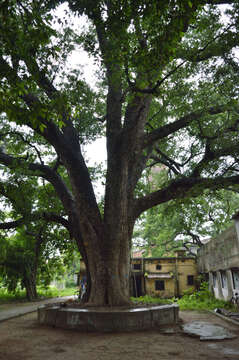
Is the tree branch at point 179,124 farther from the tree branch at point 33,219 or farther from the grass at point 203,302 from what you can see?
the grass at point 203,302

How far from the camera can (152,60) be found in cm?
509

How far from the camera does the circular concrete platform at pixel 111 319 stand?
243 inches

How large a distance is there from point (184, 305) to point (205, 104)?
916cm

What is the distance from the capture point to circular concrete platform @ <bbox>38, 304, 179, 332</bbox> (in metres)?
6.16

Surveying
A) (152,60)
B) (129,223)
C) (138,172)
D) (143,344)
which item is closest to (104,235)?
(129,223)

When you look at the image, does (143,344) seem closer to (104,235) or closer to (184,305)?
(104,235)

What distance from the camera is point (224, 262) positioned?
11727mm

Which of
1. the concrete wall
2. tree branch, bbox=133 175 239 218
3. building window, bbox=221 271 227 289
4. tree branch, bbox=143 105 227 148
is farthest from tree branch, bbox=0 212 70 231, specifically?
building window, bbox=221 271 227 289

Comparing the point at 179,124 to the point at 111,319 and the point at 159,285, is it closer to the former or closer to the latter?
the point at 111,319

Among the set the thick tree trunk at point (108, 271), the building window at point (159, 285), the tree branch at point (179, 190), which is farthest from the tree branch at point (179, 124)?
the building window at point (159, 285)

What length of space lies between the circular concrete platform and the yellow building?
1060cm

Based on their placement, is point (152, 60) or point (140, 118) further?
point (140, 118)

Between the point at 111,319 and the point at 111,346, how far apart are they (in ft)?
4.22

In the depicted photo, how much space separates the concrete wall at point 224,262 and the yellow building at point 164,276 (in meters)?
2.21
